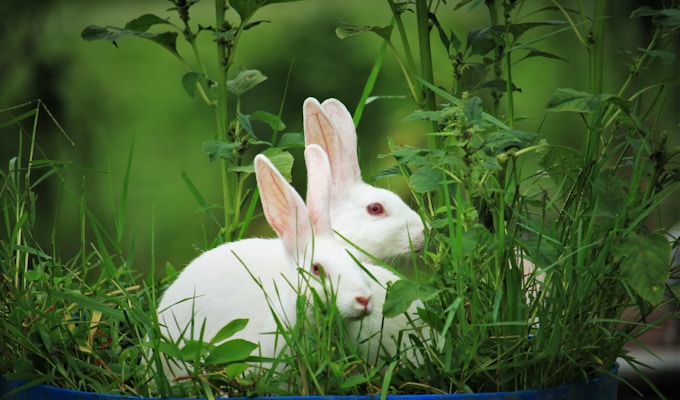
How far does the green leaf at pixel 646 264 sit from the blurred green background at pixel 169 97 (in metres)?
2.77

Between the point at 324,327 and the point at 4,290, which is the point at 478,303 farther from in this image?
the point at 4,290

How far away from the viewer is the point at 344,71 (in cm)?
454

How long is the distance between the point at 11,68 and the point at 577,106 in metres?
3.38

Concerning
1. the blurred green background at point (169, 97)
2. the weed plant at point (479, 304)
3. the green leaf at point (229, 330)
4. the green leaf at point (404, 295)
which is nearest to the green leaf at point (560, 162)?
the weed plant at point (479, 304)

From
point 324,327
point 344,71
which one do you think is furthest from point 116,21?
point 324,327

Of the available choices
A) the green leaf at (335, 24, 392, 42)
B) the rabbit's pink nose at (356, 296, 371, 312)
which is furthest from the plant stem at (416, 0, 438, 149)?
the rabbit's pink nose at (356, 296, 371, 312)

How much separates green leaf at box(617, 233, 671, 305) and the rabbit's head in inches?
15.0

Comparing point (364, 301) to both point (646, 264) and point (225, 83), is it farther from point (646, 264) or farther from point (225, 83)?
point (225, 83)

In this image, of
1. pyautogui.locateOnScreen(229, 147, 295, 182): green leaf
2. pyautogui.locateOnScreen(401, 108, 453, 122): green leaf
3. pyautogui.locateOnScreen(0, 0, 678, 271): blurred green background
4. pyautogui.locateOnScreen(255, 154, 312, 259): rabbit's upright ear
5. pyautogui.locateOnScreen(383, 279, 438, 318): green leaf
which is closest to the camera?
pyautogui.locateOnScreen(383, 279, 438, 318): green leaf

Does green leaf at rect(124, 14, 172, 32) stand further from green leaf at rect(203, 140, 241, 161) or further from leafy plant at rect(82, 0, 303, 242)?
green leaf at rect(203, 140, 241, 161)

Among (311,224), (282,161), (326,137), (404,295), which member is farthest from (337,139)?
(404,295)

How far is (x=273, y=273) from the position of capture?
1.57 meters

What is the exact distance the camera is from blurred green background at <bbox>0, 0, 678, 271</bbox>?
4246 millimetres

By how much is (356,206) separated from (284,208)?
0.43 metres
